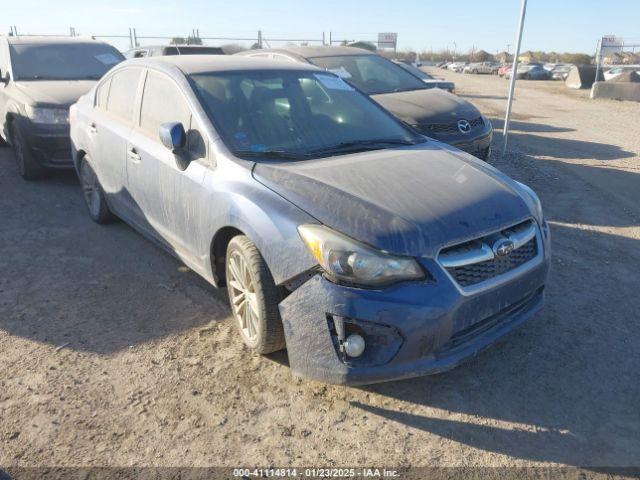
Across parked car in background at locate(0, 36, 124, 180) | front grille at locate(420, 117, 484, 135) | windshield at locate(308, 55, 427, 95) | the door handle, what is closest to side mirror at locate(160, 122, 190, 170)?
the door handle

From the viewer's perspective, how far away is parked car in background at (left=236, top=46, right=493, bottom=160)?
637 cm

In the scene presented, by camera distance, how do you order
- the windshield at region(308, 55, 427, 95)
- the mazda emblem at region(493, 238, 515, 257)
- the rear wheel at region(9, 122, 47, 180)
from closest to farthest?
the mazda emblem at region(493, 238, 515, 257), the rear wheel at region(9, 122, 47, 180), the windshield at region(308, 55, 427, 95)

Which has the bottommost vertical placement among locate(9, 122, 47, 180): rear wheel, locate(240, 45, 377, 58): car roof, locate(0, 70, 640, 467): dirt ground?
locate(0, 70, 640, 467): dirt ground

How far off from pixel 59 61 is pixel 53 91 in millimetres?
1183

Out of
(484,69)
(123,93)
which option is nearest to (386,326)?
(123,93)

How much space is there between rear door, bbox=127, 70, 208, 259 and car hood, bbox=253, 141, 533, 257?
58 centimetres

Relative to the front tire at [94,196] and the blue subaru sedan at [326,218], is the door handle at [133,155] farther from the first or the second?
the front tire at [94,196]

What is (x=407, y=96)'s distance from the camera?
23.5 ft

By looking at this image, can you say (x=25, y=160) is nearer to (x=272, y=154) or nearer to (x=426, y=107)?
(x=272, y=154)

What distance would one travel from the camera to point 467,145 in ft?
20.6

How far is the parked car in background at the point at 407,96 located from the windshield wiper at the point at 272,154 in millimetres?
2486

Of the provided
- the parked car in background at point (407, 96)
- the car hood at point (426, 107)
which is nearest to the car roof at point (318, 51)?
the parked car in background at point (407, 96)

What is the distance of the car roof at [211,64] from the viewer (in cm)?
400

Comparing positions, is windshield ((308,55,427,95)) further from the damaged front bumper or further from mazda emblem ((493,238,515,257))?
the damaged front bumper
